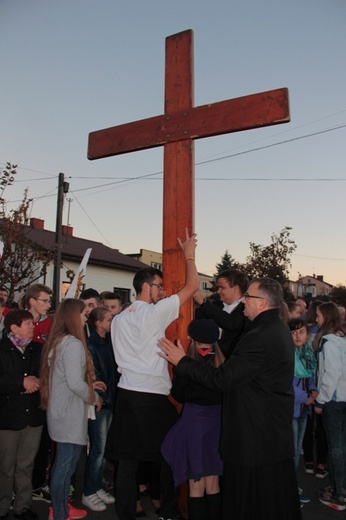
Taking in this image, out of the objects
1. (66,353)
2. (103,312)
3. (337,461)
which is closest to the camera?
(66,353)

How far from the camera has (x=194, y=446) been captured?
10.6 feet

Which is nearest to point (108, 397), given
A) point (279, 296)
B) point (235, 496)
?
point (235, 496)

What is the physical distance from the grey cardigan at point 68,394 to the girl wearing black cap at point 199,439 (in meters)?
0.88

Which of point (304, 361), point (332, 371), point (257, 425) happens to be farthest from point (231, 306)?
point (257, 425)

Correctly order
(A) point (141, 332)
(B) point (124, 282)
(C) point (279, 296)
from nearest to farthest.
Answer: (C) point (279, 296) → (A) point (141, 332) → (B) point (124, 282)

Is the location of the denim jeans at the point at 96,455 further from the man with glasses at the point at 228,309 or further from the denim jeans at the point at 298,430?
the denim jeans at the point at 298,430

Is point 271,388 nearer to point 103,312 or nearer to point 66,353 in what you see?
point 66,353

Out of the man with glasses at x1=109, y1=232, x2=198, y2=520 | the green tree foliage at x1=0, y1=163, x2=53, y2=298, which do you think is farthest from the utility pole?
the man with glasses at x1=109, y1=232, x2=198, y2=520

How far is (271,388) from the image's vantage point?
112 inches

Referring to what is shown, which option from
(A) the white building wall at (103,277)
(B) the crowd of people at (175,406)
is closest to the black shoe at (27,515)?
(B) the crowd of people at (175,406)

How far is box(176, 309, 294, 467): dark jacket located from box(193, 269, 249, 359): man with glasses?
2.93 ft

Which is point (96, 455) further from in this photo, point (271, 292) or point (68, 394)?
point (271, 292)

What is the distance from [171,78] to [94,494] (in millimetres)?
4194

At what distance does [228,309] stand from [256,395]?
5.23 ft
